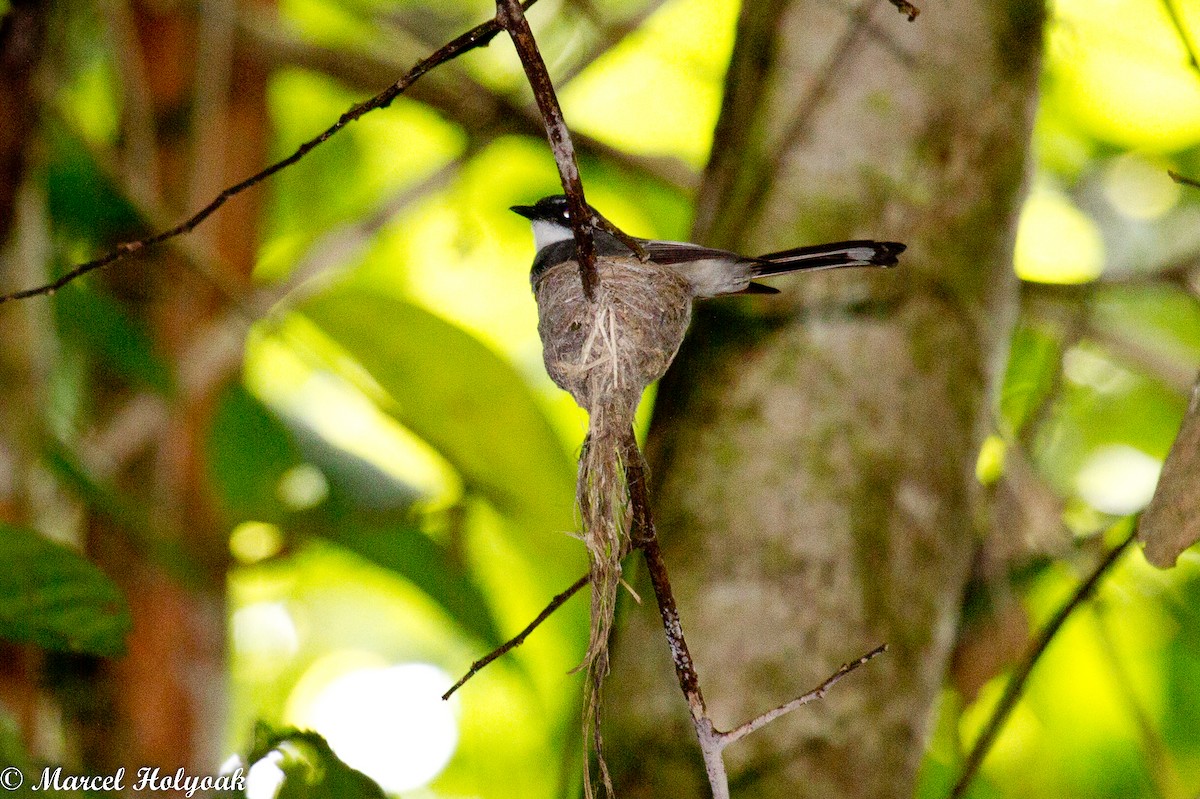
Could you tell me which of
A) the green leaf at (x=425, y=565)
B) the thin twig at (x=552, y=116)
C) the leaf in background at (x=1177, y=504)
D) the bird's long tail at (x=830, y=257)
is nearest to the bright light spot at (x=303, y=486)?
the green leaf at (x=425, y=565)

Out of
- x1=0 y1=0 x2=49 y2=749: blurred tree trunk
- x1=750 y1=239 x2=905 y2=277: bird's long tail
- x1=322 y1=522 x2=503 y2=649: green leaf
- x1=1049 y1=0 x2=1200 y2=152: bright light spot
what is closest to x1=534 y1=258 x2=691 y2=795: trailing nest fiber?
x1=750 y1=239 x2=905 y2=277: bird's long tail

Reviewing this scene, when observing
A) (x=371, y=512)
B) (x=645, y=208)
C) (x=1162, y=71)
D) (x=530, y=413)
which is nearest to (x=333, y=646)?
(x=645, y=208)

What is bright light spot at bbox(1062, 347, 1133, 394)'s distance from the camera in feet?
14.3

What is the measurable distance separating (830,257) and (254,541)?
2776 mm

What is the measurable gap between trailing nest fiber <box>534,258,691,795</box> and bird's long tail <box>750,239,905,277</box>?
0.86 feet

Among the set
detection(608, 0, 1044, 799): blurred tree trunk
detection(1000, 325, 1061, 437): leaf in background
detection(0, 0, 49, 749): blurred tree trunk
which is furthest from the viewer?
detection(1000, 325, 1061, 437): leaf in background

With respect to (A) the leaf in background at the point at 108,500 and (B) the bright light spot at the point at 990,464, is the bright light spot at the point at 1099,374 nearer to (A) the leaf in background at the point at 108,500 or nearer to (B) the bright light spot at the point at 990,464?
(B) the bright light spot at the point at 990,464

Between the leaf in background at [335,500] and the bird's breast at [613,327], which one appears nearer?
the bird's breast at [613,327]

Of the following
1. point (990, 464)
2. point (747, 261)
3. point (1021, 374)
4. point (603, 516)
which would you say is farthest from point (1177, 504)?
point (1021, 374)

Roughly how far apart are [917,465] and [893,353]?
0.27 m

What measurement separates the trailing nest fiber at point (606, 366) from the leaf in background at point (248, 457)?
0.88 metres

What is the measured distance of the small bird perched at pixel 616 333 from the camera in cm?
189

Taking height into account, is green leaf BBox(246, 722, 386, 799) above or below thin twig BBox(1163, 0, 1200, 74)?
below

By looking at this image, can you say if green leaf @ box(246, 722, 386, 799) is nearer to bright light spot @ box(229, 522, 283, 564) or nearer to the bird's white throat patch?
bright light spot @ box(229, 522, 283, 564)
